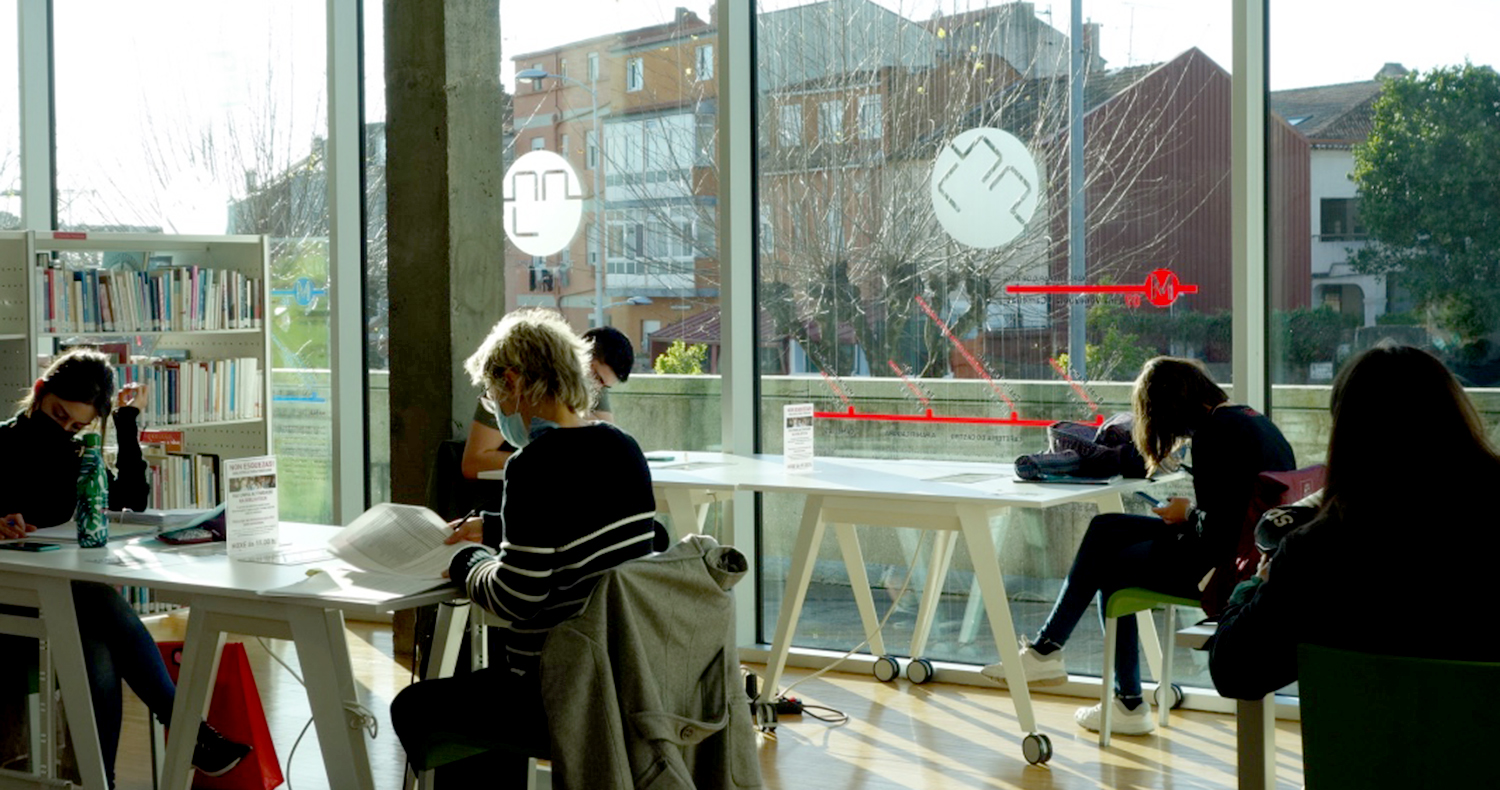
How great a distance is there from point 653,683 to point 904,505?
1.97 metres

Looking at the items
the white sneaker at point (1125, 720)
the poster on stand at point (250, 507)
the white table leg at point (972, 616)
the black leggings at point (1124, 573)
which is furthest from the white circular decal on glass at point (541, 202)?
the white sneaker at point (1125, 720)

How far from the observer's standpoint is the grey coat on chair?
2.85m

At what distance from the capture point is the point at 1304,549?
94.0 inches

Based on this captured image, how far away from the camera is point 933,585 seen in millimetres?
5441

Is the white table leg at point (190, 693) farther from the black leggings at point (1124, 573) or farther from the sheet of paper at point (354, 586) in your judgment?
the black leggings at point (1124, 573)

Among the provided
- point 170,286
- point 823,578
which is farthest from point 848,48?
point 170,286

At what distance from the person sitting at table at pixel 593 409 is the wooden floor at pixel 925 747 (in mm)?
905

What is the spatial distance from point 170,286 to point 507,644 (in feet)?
13.2

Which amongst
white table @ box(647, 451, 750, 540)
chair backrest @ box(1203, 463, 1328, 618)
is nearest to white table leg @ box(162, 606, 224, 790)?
white table @ box(647, 451, 750, 540)

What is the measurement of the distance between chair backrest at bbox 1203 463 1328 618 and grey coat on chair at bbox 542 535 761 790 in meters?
1.34

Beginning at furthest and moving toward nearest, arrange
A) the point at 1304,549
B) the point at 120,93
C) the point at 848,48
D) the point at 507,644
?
the point at 120,93, the point at 848,48, the point at 507,644, the point at 1304,549

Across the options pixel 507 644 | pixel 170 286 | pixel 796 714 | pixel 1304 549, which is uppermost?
pixel 170 286

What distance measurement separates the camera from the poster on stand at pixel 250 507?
3.68 metres

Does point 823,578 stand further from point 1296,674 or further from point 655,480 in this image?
point 1296,674
